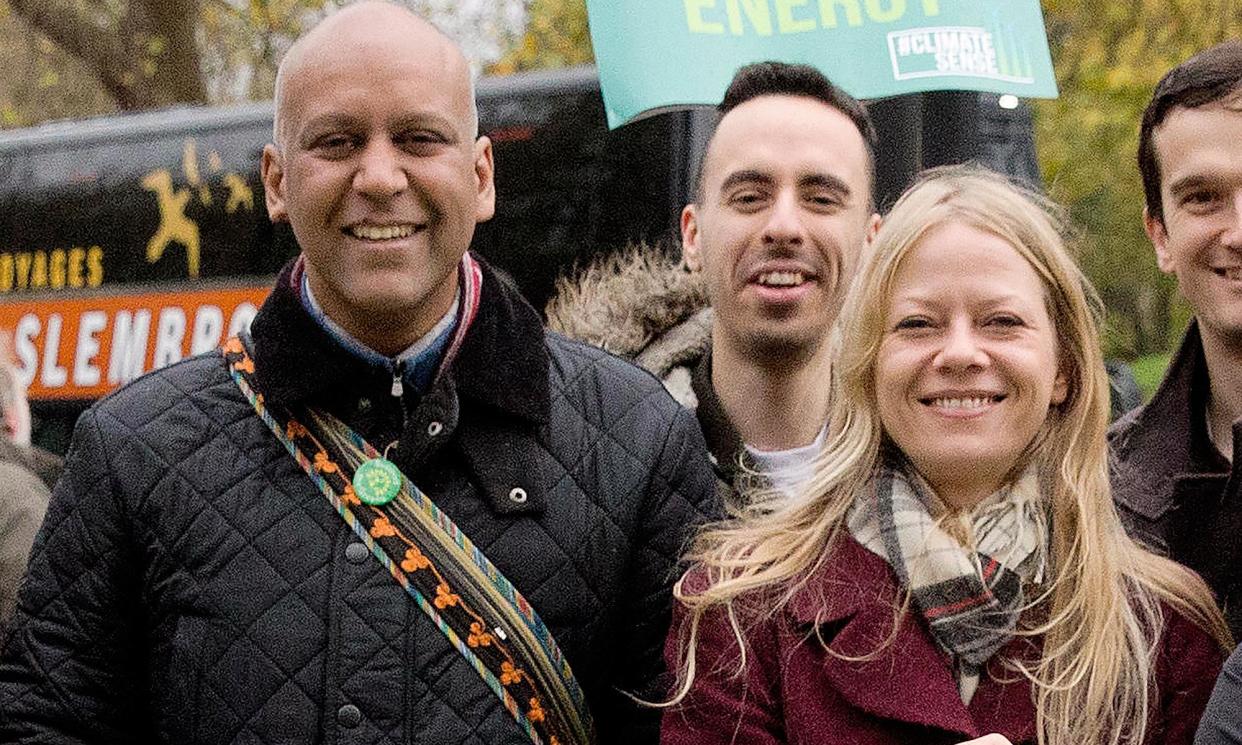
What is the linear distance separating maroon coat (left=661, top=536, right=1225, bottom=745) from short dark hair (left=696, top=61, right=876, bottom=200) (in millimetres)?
1413

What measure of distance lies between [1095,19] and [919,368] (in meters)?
11.3

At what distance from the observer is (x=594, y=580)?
2.55 metres

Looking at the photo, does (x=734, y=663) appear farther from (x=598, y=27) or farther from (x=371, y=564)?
(x=598, y=27)

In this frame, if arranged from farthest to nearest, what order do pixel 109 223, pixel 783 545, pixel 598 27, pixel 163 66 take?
pixel 163 66 < pixel 109 223 < pixel 598 27 < pixel 783 545

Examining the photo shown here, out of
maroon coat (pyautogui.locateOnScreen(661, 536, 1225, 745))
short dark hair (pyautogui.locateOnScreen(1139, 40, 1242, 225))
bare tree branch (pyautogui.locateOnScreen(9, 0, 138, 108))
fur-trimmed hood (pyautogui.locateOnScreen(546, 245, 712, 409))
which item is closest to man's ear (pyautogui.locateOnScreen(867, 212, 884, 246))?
fur-trimmed hood (pyautogui.locateOnScreen(546, 245, 712, 409))

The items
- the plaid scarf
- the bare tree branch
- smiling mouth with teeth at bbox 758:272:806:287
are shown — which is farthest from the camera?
the bare tree branch

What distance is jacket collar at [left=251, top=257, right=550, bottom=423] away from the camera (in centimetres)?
253

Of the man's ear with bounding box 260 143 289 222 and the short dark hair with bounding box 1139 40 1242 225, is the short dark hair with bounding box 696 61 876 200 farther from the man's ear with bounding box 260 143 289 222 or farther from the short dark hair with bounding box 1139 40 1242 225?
the man's ear with bounding box 260 143 289 222

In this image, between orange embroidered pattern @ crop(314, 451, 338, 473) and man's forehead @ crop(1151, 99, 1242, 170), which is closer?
orange embroidered pattern @ crop(314, 451, 338, 473)

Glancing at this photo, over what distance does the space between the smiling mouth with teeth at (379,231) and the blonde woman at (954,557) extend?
0.60 meters

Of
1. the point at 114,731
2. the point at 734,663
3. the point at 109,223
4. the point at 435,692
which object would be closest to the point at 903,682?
the point at 734,663

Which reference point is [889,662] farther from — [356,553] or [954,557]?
[356,553]

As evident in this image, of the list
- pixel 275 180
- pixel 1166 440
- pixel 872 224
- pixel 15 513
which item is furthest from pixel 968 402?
pixel 15 513

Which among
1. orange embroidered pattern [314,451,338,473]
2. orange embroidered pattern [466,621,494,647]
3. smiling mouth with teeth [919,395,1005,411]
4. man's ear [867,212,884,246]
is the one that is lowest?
orange embroidered pattern [466,621,494,647]
